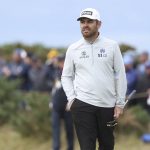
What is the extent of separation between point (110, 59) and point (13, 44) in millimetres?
28492

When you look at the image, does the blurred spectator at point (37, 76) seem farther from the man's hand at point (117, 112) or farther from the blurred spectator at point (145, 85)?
the man's hand at point (117, 112)

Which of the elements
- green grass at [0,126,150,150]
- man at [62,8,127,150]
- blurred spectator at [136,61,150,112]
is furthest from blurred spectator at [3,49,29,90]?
man at [62,8,127,150]

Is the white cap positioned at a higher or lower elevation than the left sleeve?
higher

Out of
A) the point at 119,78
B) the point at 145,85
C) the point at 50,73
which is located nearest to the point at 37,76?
the point at 50,73

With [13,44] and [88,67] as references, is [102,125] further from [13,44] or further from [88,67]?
[13,44]

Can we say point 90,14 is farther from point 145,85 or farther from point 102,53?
point 145,85

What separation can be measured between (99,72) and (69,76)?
0.49 meters

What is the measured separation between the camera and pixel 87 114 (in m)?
7.78

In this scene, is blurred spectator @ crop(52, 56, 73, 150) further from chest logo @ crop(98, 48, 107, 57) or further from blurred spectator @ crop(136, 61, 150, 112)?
chest logo @ crop(98, 48, 107, 57)

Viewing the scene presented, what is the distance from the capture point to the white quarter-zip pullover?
7688 millimetres

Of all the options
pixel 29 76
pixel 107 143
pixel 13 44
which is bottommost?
pixel 13 44

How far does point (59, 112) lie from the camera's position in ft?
38.3

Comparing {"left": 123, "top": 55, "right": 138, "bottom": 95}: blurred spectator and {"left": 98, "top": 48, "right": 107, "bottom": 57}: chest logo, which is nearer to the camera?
{"left": 98, "top": 48, "right": 107, "bottom": 57}: chest logo

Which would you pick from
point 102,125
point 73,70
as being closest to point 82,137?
point 102,125
